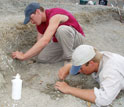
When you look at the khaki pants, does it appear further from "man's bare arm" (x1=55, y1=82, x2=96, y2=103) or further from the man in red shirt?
"man's bare arm" (x1=55, y1=82, x2=96, y2=103)

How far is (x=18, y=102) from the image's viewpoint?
2.36 metres

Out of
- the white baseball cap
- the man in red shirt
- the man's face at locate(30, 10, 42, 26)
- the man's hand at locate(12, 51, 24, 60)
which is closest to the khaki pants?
the man in red shirt

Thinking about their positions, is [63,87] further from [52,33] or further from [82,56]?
[52,33]

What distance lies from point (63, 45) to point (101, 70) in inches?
36.9

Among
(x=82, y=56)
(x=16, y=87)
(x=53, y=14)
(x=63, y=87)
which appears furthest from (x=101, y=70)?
(x=53, y=14)

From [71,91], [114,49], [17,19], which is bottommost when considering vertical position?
[114,49]

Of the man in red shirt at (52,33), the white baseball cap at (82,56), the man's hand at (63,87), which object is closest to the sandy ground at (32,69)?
the man's hand at (63,87)

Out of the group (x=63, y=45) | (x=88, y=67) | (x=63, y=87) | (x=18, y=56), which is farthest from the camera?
(x=63, y=45)

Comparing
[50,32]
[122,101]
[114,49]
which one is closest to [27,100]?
[50,32]

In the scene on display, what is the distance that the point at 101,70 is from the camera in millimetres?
2514

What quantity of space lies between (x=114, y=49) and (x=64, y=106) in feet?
9.70

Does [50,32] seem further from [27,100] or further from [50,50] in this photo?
[27,100]

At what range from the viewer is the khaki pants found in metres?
3.15

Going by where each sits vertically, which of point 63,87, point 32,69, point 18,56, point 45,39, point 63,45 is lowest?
point 32,69
